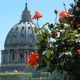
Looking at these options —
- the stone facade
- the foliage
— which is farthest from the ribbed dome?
the foliage

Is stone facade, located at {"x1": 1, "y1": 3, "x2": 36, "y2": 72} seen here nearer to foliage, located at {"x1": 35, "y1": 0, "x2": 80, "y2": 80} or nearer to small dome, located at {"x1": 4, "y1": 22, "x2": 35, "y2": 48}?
small dome, located at {"x1": 4, "y1": 22, "x2": 35, "y2": 48}

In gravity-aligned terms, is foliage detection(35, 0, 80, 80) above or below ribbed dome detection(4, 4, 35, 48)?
below

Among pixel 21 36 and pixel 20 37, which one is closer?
pixel 20 37

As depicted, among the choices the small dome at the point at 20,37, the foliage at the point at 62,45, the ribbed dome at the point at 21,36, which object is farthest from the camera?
the small dome at the point at 20,37

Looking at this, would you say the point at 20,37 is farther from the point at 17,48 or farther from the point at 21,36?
the point at 17,48

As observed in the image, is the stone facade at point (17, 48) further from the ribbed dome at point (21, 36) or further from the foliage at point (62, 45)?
the foliage at point (62, 45)

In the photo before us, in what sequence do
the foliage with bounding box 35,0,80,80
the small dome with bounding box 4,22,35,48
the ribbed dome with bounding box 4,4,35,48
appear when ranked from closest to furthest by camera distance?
the foliage with bounding box 35,0,80,80, the ribbed dome with bounding box 4,4,35,48, the small dome with bounding box 4,22,35,48

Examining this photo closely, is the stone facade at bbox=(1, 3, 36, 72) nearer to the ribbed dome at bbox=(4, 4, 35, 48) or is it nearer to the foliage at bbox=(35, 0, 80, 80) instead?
the ribbed dome at bbox=(4, 4, 35, 48)

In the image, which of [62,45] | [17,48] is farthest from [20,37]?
[62,45]

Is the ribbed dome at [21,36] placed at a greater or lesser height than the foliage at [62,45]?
greater

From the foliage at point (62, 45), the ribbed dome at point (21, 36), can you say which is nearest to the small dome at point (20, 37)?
the ribbed dome at point (21, 36)

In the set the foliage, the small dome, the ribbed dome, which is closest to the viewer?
the foliage

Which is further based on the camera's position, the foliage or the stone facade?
the stone facade

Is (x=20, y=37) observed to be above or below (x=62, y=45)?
above
